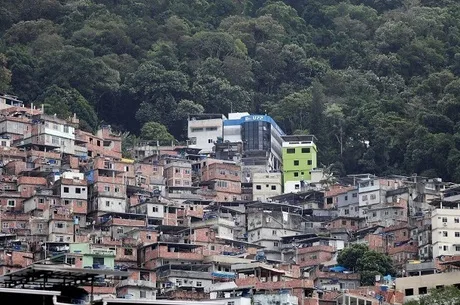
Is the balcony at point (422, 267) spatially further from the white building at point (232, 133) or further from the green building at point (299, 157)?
the white building at point (232, 133)

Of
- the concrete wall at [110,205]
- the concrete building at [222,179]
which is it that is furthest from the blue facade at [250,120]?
the concrete wall at [110,205]

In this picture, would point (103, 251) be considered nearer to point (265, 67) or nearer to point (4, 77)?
point (4, 77)

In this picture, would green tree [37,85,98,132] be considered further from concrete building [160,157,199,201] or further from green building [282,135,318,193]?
green building [282,135,318,193]

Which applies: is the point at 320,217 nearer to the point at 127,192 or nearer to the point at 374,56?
the point at 127,192

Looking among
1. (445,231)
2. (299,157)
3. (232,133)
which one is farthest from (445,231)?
(232,133)

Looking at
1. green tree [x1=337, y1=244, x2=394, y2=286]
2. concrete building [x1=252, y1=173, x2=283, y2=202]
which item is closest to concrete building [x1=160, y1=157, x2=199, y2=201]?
concrete building [x1=252, y1=173, x2=283, y2=202]

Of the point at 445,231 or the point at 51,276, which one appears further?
the point at 445,231
